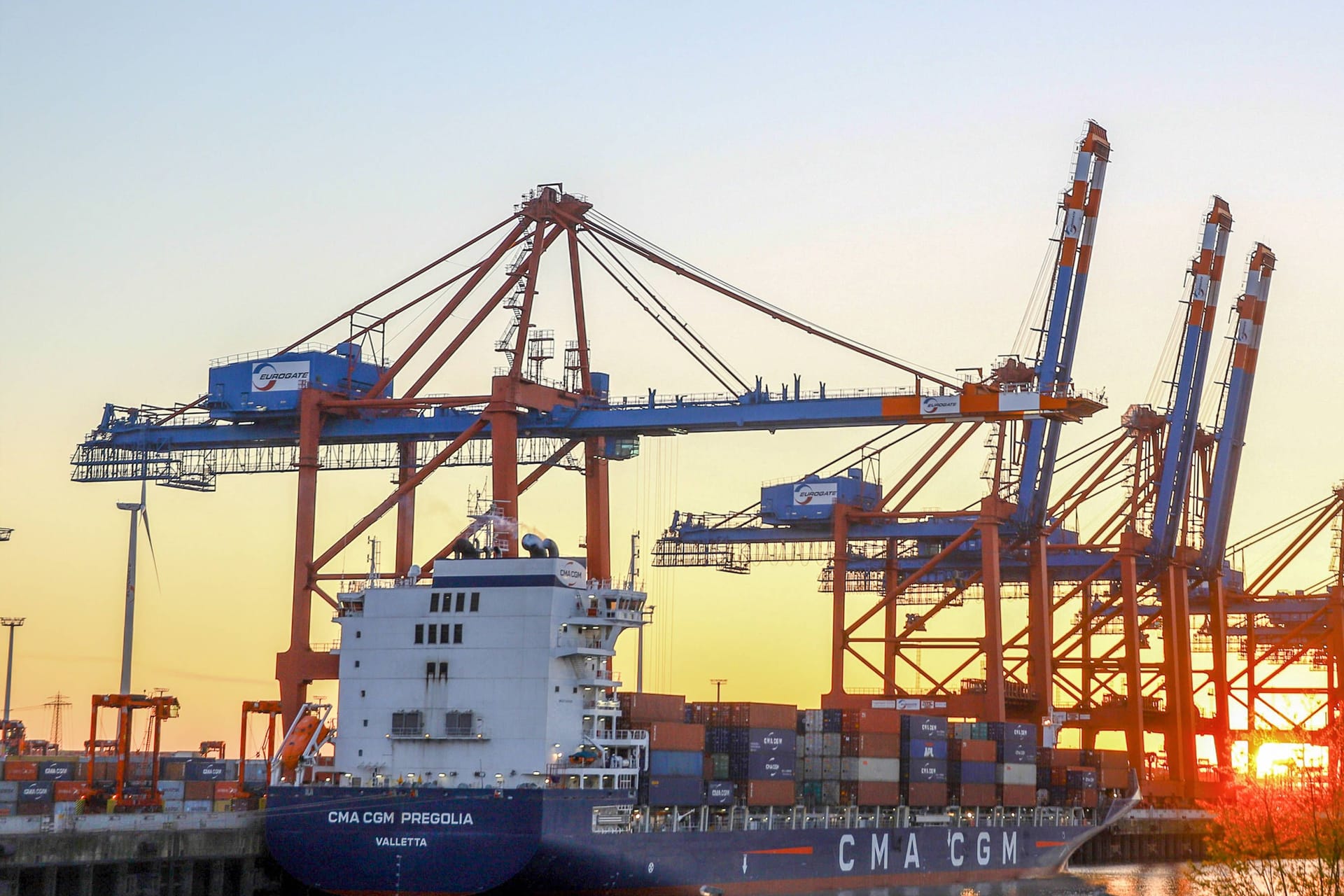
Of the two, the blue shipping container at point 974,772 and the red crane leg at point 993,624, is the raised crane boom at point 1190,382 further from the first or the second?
the blue shipping container at point 974,772

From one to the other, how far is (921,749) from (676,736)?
13.1 metres

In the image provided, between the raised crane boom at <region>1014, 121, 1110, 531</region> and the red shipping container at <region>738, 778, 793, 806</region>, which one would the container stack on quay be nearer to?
the red shipping container at <region>738, 778, 793, 806</region>

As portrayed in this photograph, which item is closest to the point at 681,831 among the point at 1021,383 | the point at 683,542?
the point at 1021,383

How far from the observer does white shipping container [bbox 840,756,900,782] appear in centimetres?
5494

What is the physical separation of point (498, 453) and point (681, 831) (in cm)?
1383

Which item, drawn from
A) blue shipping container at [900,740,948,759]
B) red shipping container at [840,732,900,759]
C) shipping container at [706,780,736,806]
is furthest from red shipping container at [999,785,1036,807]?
shipping container at [706,780,736,806]

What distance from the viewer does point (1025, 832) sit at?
64750 millimetres

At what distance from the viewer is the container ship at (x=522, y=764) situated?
4347 centimetres

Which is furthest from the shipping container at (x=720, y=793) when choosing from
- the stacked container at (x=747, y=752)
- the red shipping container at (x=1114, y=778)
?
the red shipping container at (x=1114, y=778)

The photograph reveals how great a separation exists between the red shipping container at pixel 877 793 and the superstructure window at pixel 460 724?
14705mm

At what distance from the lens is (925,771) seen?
58.3 meters

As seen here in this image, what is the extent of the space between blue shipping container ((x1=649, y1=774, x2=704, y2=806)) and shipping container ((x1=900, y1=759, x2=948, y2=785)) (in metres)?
11.4

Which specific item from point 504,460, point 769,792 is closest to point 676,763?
point 769,792

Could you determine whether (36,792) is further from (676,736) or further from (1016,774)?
(1016,774)
